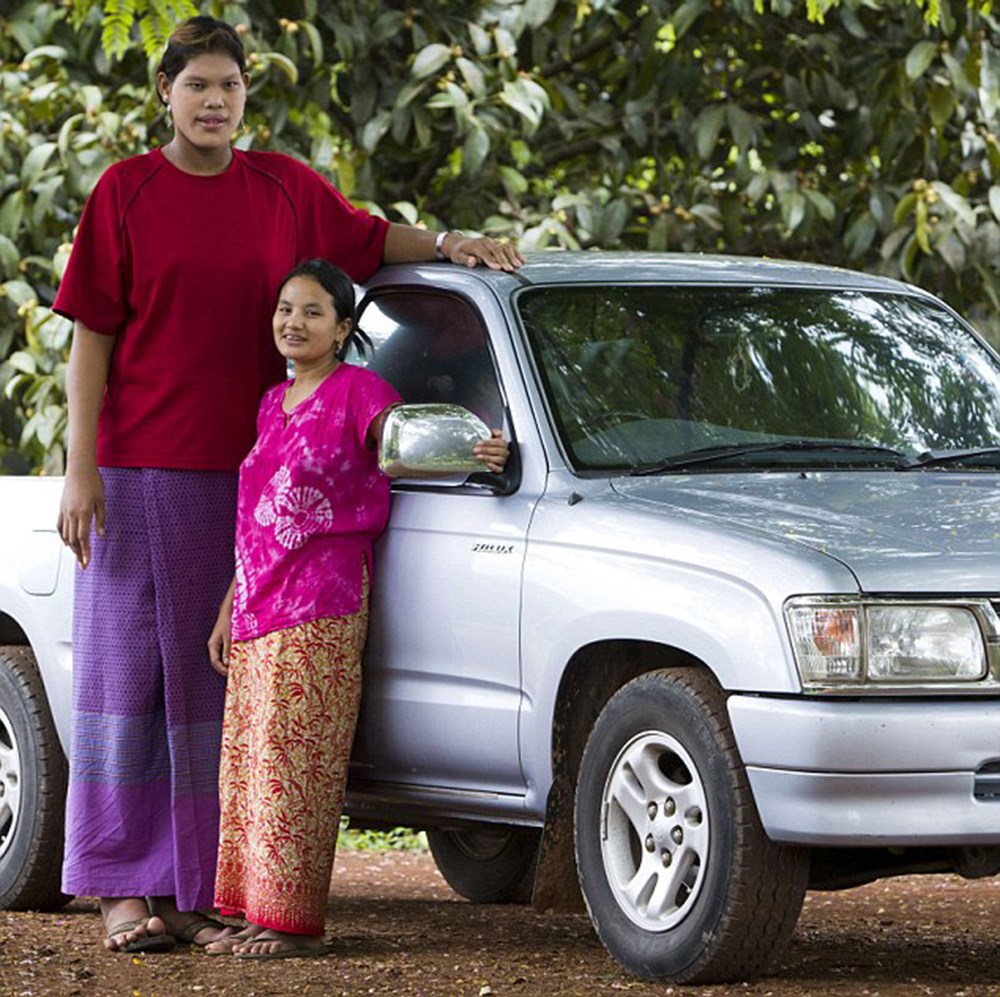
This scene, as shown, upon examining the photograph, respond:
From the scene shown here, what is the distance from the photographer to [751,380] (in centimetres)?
661

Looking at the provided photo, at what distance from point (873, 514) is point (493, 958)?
1592mm

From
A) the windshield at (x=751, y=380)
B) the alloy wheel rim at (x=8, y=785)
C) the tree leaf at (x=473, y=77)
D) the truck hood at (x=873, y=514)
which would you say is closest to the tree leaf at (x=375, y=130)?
the tree leaf at (x=473, y=77)

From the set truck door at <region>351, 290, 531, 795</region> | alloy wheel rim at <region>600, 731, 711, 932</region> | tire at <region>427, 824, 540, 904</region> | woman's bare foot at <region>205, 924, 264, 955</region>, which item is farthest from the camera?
tire at <region>427, 824, 540, 904</region>

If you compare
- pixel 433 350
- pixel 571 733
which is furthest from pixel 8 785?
pixel 571 733

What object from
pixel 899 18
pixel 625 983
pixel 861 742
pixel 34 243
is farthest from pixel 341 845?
pixel 861 742

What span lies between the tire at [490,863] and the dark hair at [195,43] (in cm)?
263

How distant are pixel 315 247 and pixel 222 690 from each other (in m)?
1.19

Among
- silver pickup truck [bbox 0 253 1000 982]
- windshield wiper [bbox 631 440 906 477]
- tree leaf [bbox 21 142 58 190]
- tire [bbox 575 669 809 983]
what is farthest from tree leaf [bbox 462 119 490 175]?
tire [bbox 575 669 809 983]

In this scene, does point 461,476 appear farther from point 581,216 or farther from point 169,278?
point 581,216

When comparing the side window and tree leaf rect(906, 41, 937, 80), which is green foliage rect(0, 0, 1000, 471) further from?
the side window

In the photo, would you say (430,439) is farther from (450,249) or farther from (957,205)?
(957,205)

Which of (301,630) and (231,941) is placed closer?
(301,630)

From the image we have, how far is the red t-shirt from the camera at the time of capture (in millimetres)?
6680

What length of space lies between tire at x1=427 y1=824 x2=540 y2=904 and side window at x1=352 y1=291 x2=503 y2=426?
1.82 metres
